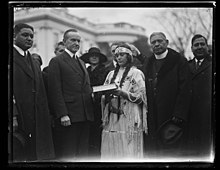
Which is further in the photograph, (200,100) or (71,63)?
(200,100)

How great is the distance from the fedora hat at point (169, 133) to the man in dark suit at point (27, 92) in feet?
4.83

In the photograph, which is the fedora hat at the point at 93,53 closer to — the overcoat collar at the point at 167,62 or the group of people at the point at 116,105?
the group of people at the point at 116,105

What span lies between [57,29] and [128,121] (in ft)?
4.98

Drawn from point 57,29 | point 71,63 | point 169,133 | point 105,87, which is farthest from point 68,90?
point 169,133

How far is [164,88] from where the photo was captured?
5.77 metres

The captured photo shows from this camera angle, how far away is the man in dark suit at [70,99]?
5.67 metres

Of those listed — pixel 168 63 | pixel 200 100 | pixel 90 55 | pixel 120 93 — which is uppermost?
pixel 90 55

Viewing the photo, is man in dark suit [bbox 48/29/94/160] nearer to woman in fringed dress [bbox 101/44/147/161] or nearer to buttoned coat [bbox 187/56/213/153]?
woman in fringed dress [bbox 101/44/147/161]

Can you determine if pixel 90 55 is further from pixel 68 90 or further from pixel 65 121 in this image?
pixel 65 121

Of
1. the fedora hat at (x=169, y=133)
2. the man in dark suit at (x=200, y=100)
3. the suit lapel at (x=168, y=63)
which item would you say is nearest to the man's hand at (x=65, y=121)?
the fedora hat at (x=169, y=133)

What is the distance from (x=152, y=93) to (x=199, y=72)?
68 cm

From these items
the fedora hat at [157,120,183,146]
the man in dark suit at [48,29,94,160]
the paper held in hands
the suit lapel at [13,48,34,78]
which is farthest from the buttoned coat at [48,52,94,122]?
the fedora hat at [157,120,183,146]

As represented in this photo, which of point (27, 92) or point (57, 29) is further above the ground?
point (57, 29)
